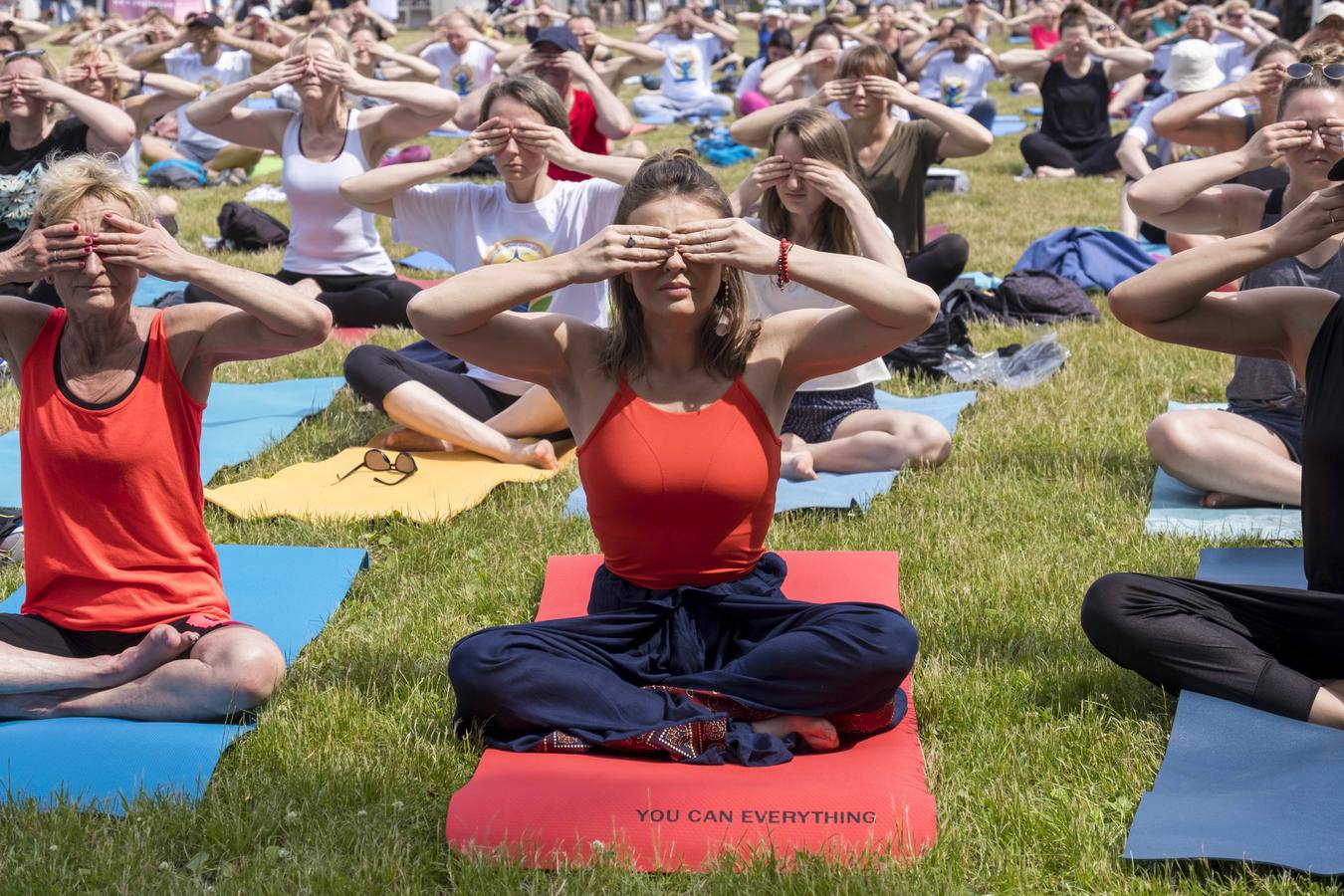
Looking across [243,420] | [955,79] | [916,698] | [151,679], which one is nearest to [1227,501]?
[916,698]

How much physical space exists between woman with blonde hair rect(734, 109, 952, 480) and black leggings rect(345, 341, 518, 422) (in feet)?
4.36

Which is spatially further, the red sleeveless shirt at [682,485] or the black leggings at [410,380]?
the black leggings at [410,380]

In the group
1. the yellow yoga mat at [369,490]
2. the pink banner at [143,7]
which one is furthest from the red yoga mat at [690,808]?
Answer: the pink banner at [143,7]

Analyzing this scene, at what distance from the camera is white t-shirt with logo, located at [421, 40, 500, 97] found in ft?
55.3

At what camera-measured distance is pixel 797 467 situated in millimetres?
5820

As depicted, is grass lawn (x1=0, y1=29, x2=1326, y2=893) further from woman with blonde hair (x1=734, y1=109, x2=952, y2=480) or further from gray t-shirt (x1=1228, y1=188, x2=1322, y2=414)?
gray t-shirt (x1=1228, y1=188, x2=1322, y2=414)

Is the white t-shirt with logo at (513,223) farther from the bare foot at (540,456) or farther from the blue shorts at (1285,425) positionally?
the blue shorts at (1285,425)

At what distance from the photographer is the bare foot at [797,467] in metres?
5.81

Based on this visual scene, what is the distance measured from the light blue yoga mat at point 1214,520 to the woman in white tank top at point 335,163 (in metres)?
4.18

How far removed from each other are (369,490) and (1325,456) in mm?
3584

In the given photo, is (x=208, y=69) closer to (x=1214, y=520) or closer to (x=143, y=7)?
(x=1214, y=520)

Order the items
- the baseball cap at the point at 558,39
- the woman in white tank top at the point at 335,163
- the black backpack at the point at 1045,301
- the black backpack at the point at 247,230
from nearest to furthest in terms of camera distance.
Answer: the woman in white tank top at the point at 335,163 → the baseball cap at the point at 558,39 → the black backpack at the point at 1045,301 → the black backpack at the point at 247,230

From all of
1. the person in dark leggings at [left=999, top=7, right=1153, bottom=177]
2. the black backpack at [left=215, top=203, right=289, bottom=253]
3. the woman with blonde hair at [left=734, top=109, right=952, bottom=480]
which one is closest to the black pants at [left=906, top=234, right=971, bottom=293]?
the woman with blonde hair at [left=734, top=109, right=952, bottom=480]

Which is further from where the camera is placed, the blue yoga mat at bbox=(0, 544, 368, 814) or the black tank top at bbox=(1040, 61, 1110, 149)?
the black tank top at bbox=(1040, 61, 1110, 149)
